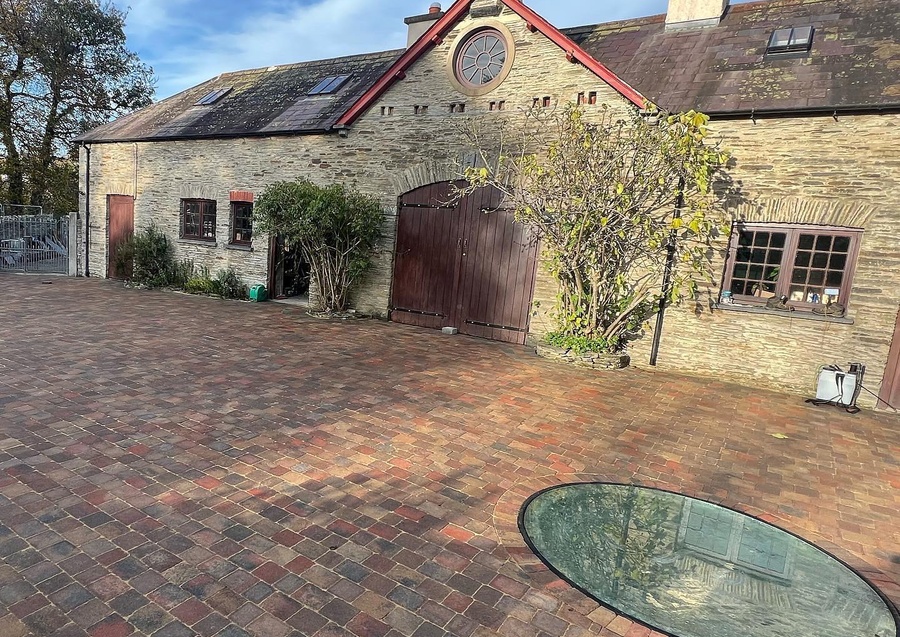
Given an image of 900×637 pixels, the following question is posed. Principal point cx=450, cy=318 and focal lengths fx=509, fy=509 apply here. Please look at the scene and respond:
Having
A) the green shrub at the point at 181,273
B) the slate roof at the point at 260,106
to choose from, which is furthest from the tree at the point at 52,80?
the green shrub at the point at 181,273

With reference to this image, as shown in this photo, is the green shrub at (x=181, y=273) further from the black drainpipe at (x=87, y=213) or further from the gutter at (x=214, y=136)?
the black drainpipe at (x=87, y=213)

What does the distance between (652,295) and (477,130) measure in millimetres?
4295

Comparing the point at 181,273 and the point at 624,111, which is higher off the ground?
the point at 624,111

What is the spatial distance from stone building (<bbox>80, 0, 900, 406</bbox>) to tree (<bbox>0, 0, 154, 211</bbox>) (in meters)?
11.9

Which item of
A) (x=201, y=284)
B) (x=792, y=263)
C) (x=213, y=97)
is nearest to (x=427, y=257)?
(x=792, y=263)

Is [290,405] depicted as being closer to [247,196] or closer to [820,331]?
[820,331]

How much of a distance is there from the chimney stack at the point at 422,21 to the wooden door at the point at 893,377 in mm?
10680

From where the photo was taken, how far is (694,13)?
917 cm

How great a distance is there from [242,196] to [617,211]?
30.1 feet

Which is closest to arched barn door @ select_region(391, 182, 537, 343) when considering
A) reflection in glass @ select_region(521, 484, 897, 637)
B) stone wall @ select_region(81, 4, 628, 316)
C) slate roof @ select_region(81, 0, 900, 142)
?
stone wall @ select_region(81, 4, 628, 316)

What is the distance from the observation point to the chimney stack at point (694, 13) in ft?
29.6

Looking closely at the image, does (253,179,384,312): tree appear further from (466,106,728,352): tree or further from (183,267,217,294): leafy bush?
(183,267,217,294): leafy bush

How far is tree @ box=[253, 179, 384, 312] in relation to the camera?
9.70 metres

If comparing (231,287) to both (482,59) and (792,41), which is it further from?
(792,41)
